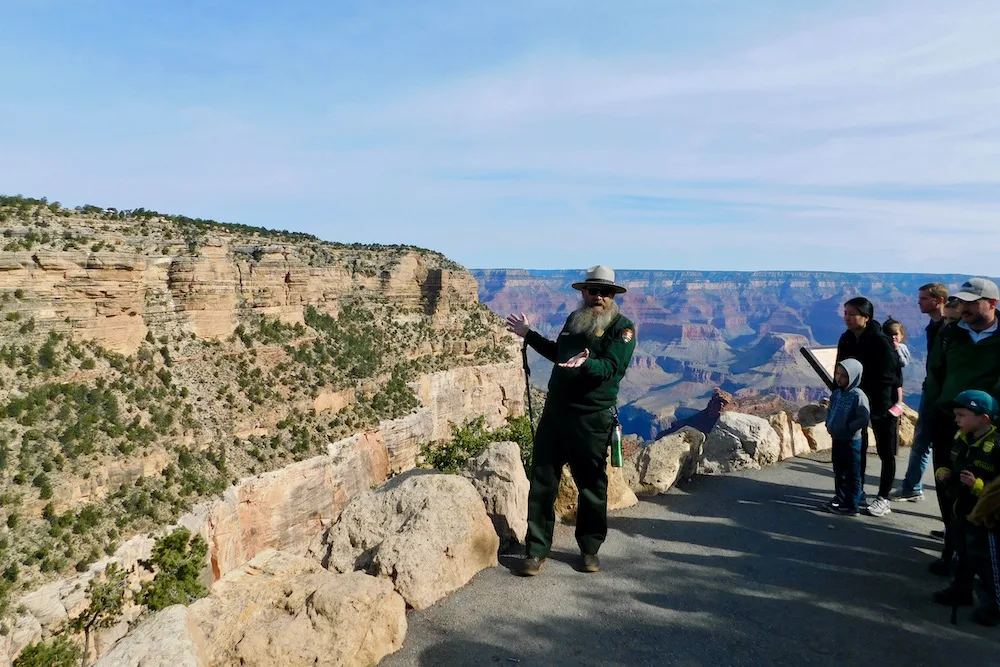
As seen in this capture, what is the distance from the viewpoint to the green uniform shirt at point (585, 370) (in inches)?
220

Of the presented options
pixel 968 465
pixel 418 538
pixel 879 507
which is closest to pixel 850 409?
pixel 879 507

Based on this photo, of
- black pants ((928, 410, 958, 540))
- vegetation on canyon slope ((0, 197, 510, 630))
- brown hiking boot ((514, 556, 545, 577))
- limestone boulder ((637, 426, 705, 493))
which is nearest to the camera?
brown hiking boot ((514, 556, 545, 577))

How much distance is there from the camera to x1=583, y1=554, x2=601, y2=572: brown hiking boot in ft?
20.0

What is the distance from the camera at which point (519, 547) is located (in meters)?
6.89

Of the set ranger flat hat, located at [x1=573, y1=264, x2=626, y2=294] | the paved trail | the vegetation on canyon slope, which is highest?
ranger flat hat, located at [x1=573, y1=264, x2=626, y2=294]

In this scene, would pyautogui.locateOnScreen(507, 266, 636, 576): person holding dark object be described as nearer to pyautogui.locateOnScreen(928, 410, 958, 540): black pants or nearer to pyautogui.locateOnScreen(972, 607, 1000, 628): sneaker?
pyautogui.locateOnScreen(972, 607, 1000, 628): sneaker

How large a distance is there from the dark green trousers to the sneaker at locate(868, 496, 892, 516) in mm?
4502

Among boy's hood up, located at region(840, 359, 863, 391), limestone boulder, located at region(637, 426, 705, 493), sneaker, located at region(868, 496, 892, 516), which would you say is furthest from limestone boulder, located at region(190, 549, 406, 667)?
sneaker, located at region(868, 496, 892, 516)

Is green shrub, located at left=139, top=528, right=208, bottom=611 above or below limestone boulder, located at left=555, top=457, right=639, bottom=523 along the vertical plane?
below

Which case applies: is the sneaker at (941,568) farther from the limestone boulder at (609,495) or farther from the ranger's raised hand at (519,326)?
the ranger's raised hand at (519,326)

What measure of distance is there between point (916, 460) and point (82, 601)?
20.6 metres

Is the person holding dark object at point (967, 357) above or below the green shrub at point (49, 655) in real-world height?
above

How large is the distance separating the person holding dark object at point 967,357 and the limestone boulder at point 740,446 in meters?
4.57

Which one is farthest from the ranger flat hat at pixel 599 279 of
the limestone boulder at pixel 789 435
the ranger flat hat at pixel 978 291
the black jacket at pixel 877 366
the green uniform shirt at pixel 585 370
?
the limestone boulder at pixel 789 435
